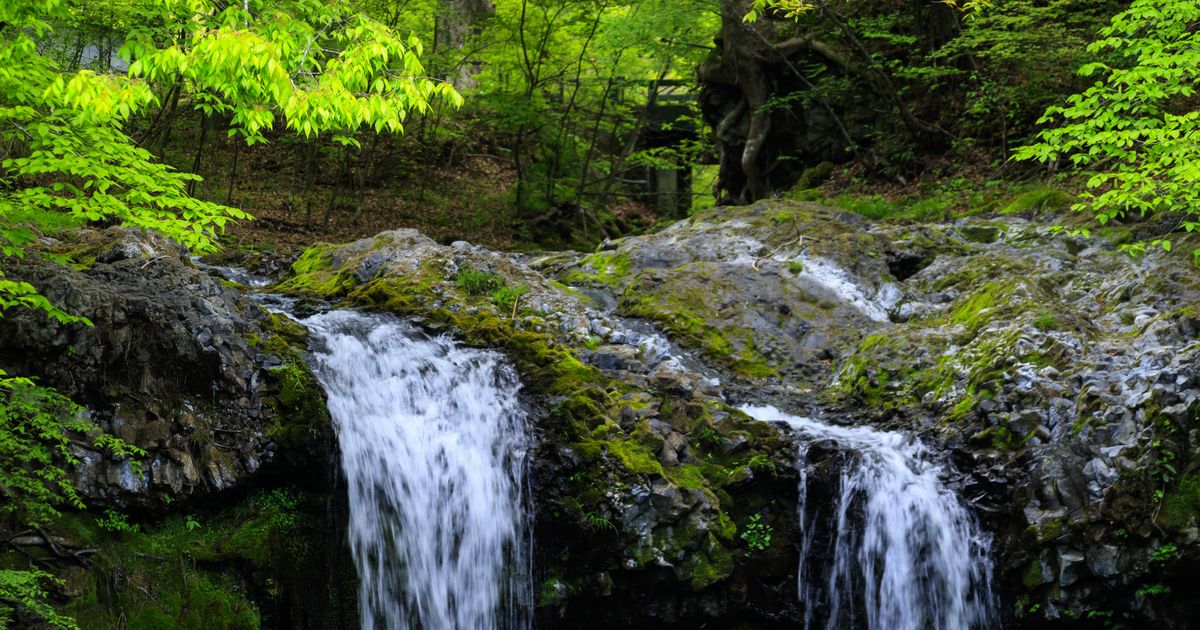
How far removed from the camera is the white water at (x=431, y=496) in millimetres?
6520

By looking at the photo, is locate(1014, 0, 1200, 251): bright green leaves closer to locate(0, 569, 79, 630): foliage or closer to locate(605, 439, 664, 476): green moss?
locate(605, 439, 664, 476): green moss

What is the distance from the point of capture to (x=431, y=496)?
6.78 m

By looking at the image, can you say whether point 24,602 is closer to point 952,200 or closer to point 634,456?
point 634,456

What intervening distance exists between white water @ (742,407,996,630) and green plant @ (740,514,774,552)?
31 centimetres

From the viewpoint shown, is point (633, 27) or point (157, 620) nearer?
point (157, 620)

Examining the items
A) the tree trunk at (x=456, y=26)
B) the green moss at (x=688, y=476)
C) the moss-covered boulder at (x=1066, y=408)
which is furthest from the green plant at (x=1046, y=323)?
the tree trunk at (x=456, y=26)

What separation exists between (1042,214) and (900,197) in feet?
11.6

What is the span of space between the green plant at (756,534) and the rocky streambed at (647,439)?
22 mm

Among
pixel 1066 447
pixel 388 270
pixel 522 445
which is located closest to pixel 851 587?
pixel 1066 447

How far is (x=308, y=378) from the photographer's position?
6805mm

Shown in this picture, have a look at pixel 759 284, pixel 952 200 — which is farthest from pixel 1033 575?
pixel 952 200

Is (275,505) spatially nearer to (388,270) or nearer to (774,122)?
(388,270)

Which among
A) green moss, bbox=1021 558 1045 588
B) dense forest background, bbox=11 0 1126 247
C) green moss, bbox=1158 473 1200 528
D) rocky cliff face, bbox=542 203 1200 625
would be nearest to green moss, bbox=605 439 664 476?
rocky cliff face, bbox=542 203 1200 625

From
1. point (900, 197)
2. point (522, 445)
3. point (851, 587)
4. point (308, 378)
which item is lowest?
point (851, 587)
